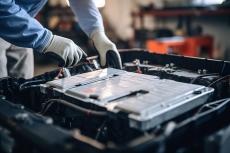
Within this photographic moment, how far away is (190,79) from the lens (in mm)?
1089

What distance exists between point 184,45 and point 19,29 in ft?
9.76

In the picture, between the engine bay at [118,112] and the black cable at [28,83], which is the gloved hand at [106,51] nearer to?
the engine bay at [118,112]

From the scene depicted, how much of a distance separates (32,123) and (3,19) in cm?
53

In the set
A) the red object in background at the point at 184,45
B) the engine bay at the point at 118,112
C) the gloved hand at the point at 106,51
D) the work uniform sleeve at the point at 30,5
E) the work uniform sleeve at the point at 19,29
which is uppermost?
the work uniform sleeve at the point at 30,5

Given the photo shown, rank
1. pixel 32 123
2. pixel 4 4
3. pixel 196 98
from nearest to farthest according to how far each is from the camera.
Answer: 1. pixel 32 123
2. pixel 196 98
3. pixel 4 4

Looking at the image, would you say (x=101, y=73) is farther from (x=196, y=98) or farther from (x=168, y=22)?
(x=168, y=22)

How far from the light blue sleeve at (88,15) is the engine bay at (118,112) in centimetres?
41

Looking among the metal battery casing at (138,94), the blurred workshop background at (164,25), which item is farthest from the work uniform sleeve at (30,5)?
the blurred workshop background at (164,25)

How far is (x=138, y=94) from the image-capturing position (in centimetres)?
→ 84

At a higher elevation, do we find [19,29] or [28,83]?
[19,29]

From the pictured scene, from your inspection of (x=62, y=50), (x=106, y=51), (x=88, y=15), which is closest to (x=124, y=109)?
(x=62, y=50)

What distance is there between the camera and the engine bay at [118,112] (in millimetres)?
627

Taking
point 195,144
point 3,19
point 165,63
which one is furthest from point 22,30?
point 195,144

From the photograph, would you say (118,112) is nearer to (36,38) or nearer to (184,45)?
(36,38)
